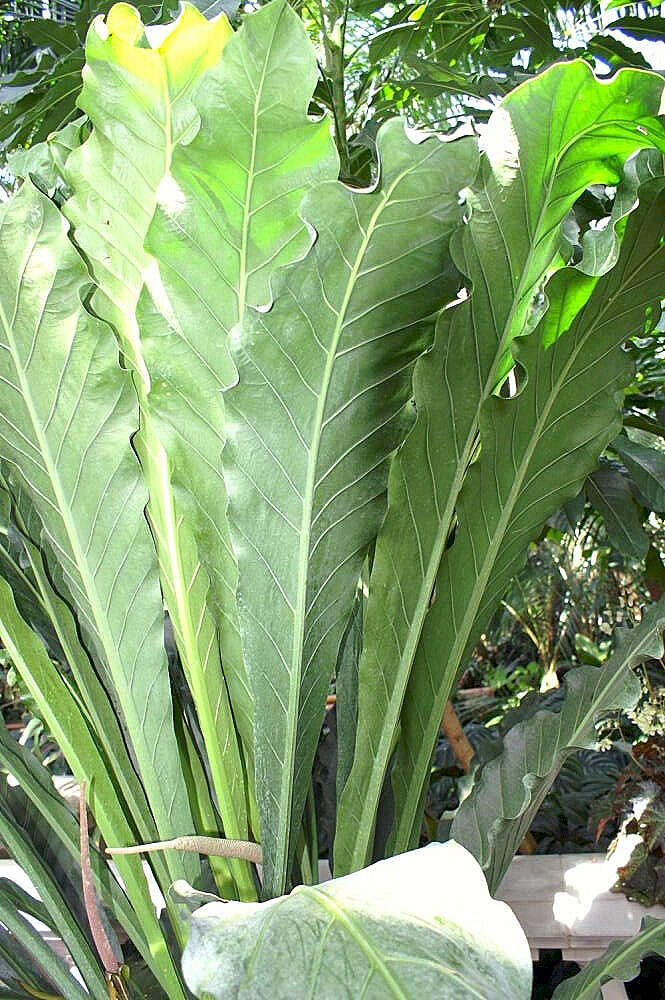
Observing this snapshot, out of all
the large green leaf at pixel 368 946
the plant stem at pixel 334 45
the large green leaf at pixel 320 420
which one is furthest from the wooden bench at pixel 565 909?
the plant stem at pixel 334 45

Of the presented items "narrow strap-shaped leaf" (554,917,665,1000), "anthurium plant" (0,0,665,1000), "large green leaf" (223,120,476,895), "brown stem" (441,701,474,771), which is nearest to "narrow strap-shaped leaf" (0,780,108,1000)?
"anthurium plant" (0,0,665,1000)

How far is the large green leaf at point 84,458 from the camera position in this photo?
43 cm

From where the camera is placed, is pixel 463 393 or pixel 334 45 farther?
pixel 334 45

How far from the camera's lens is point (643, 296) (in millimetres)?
420

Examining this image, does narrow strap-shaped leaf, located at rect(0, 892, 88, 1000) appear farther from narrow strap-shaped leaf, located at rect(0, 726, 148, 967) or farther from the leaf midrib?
the leaf midrib

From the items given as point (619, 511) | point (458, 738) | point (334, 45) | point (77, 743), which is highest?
point (334, 45)

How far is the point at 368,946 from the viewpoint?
0.80 ft

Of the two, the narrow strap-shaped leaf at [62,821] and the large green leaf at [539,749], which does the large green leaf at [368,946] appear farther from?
the narrow strap-shaped leaf at [62,821]

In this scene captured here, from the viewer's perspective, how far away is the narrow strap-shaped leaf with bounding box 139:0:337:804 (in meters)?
0.37

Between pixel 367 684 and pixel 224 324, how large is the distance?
21cm

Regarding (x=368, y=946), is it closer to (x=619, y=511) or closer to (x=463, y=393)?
(x=463, y=393)

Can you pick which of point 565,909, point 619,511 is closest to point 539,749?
point 565,909

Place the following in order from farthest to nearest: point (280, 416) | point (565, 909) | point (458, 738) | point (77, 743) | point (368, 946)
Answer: point (458, 738)
point (565, 909)
point (77, 743)
point (280, 416)
point (368, 946)

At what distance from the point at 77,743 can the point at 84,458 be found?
0.18 metres
